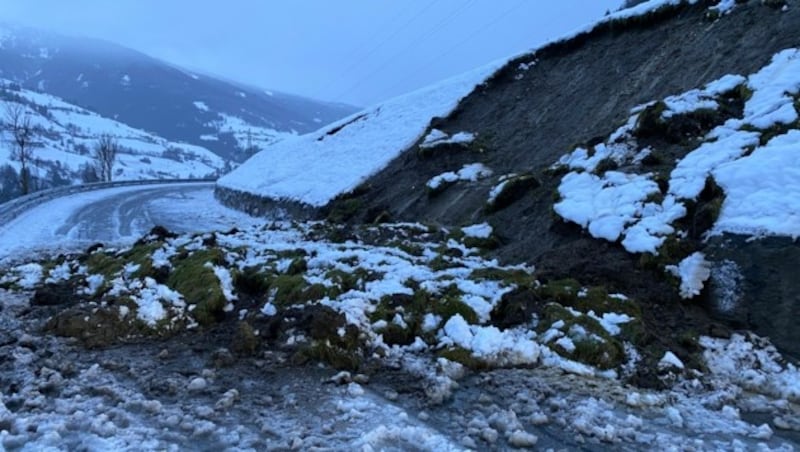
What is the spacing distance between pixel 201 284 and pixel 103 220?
17.1 metres

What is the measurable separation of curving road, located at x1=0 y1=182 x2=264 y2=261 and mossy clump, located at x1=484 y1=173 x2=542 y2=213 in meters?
11.5

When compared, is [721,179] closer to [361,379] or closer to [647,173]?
[647,173]

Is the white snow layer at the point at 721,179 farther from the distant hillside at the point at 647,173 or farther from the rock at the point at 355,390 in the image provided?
the rock at the point at 355,390

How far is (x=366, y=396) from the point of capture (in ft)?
18.6

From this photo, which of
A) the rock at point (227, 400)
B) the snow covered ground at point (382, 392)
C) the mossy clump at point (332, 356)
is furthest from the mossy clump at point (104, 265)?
the rock at point (227, 400)

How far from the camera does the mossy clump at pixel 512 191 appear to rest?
12898 mm

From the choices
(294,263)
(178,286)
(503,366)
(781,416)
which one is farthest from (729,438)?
(178,286)

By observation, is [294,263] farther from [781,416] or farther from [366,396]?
[781,416]

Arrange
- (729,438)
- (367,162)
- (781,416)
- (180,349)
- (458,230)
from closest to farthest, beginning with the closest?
(729,438) < (781,416) < (180,349) < (458,230) < (367,162)

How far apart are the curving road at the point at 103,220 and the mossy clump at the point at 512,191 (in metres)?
11.5

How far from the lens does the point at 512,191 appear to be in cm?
1296

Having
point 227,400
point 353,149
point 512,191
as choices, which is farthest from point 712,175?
point 353,149

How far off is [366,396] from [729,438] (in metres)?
3.23

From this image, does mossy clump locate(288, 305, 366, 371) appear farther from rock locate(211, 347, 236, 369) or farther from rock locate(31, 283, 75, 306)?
rock locate(31, 283, 75, 306)
